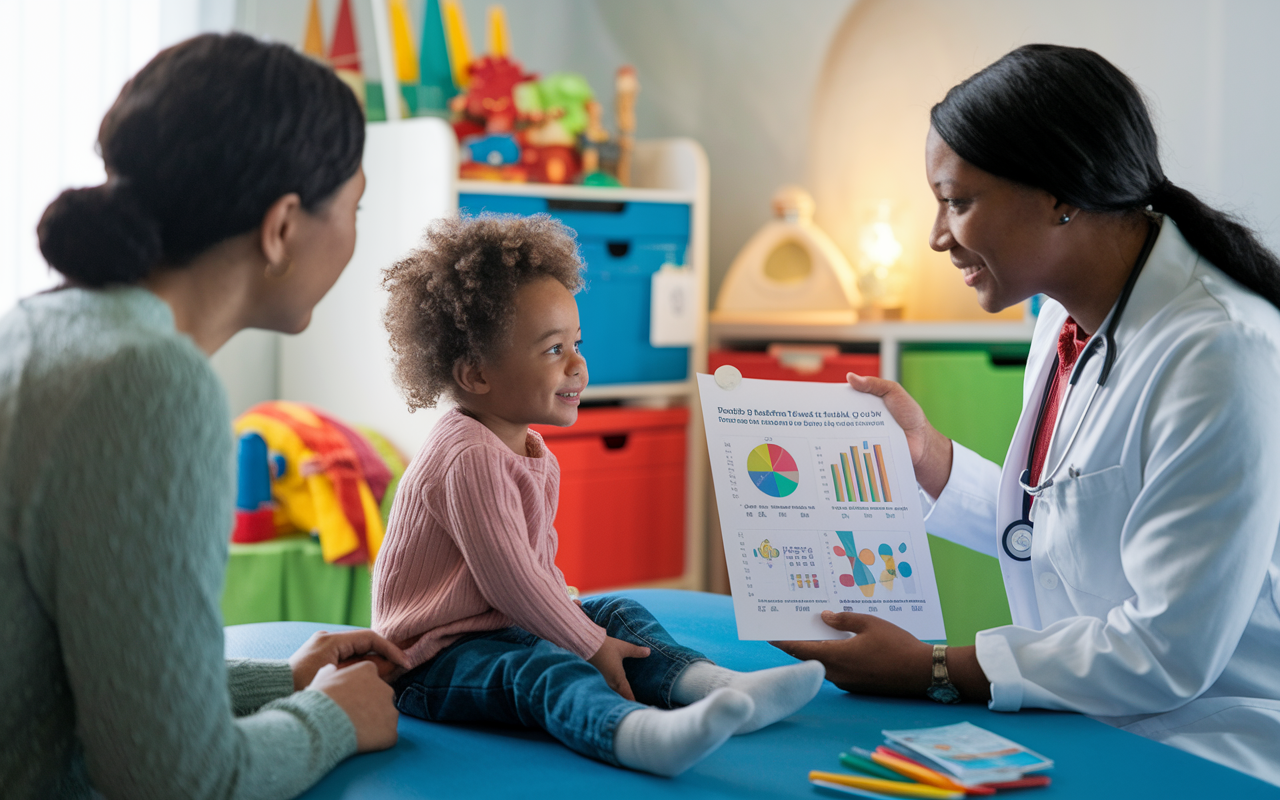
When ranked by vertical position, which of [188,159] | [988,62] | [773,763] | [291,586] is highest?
[988,62]

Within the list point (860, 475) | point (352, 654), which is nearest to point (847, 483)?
point (860, 475)

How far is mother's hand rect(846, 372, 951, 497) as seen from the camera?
1232mm

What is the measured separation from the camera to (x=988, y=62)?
2605mm

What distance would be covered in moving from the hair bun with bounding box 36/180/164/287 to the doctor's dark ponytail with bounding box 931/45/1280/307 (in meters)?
0.82

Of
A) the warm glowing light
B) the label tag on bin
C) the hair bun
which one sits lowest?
the label tag on bin

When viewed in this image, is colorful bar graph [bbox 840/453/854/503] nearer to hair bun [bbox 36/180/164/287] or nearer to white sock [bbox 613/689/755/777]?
white sock [bbox 613/689/755/777]

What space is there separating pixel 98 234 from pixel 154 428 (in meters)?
0.16

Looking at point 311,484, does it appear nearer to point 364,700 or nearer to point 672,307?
point 672,307

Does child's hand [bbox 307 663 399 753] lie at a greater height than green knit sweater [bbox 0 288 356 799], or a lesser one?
lesser

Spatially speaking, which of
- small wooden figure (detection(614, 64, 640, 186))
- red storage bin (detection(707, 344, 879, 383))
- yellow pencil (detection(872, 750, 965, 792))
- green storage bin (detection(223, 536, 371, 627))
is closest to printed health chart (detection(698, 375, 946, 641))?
yellow pencil (detection(872, 750, 965, 792))

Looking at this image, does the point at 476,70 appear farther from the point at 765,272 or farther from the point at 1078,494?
the point at 1078,494

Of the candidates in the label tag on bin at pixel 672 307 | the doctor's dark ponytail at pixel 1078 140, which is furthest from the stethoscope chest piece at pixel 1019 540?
the label tag on bin at pixel 672 307

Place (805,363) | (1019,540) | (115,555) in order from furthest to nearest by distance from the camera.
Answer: (805,363)
(1019,540)
(115,555)

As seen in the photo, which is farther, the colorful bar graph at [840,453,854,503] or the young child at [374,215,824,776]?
→ the colorful bar graph at [840,453,854,503]
